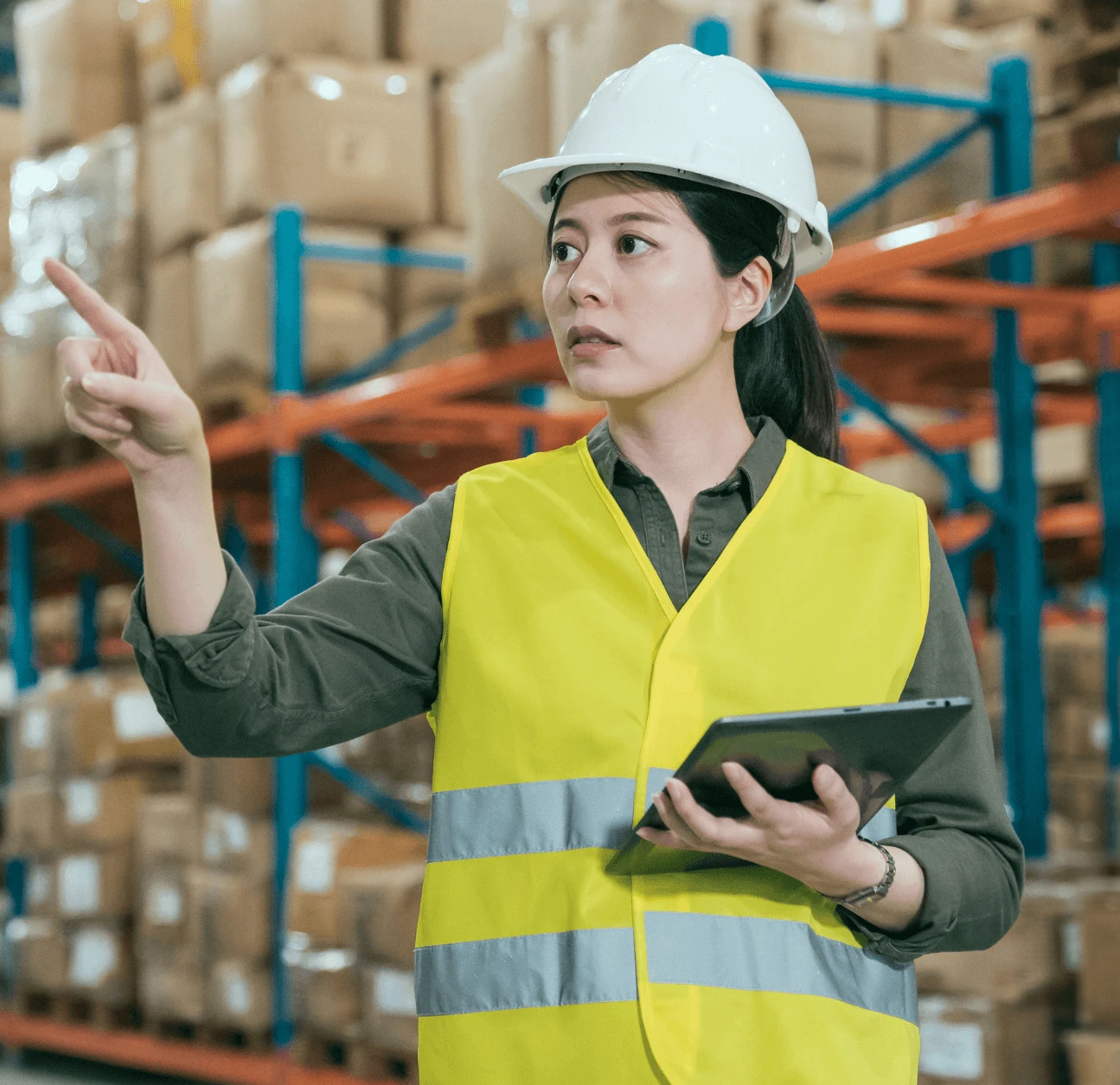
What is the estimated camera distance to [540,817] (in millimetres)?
1680

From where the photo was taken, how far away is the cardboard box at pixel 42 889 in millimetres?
8008

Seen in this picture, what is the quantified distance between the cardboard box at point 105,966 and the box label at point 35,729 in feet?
2.99

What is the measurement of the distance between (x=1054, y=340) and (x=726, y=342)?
Answer: 400 centimetres

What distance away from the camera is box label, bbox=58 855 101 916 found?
305 inches

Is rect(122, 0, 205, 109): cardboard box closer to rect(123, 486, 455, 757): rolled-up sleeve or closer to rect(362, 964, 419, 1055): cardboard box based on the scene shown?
rect(362, 964, 419, 1055): cardboard box

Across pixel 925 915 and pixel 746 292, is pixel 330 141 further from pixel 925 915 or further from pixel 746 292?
pixel 925 915

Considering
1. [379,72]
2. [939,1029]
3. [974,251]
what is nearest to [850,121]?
[974,251]

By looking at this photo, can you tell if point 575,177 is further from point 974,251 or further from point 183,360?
point 183,360

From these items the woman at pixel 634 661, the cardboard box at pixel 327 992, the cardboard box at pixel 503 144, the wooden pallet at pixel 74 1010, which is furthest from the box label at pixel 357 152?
the woman at pixel 634 661

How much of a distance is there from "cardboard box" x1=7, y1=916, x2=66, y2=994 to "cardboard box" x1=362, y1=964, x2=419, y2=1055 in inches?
108

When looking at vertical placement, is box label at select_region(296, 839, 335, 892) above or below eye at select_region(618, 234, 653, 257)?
below

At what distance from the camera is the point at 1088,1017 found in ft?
13.3

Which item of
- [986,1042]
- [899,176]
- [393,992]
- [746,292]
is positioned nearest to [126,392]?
[746,292]

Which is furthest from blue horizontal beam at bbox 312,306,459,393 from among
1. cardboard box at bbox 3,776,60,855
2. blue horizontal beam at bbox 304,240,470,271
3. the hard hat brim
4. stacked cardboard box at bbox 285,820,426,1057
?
the hard hat brim
